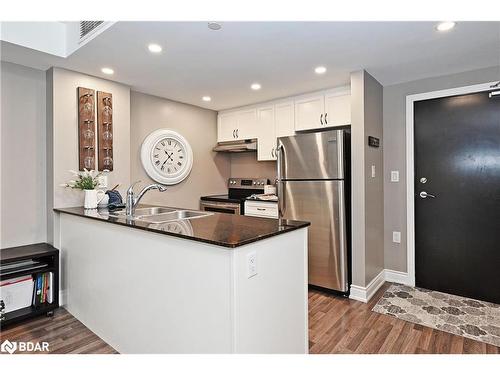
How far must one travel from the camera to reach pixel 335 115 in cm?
322

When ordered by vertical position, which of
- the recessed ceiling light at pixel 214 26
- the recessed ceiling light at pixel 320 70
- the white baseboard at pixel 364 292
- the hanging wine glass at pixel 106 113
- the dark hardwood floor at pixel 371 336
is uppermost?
the recessed ceiling light at pixel 320 70

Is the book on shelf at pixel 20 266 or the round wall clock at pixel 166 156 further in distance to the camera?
the round wall clock at pixel 166 156

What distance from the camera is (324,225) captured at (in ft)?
9.64

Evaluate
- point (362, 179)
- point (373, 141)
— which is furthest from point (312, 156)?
point (373, 141)

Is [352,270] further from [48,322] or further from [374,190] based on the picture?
[48,322]

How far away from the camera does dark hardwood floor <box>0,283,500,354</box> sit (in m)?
1.99

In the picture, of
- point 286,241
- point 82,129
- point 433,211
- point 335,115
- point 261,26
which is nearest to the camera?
point 286,241

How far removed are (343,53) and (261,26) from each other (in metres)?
0.82

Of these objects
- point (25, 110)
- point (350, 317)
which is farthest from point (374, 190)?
point (25, 110)

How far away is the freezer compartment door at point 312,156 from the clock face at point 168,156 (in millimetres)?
1374

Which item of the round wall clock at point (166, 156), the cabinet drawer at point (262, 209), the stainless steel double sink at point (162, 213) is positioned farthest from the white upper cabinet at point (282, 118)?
the stainless steel double sink at point (162, 213)

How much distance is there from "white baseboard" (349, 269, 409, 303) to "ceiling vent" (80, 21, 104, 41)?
3.11 m

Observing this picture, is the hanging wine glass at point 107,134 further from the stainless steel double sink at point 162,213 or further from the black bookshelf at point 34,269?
the black bookshelf at point 34,269

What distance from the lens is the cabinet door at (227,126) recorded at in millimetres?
4230
